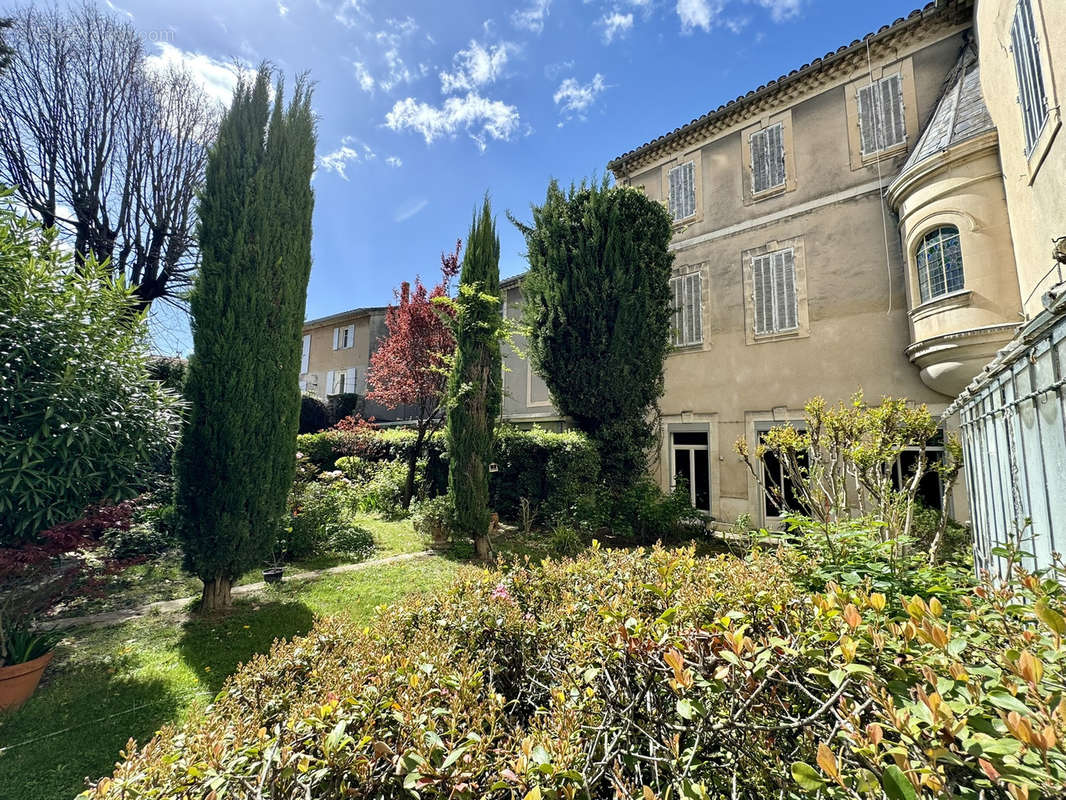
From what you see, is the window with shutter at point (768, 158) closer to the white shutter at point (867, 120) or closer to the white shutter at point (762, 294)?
the white shutter at point (867, 120)

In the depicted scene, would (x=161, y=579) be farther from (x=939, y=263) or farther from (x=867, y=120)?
A: (x=867, y=120)

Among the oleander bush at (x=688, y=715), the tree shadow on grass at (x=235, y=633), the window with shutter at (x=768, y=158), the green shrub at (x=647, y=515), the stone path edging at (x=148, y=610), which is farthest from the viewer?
the window with shutter at (x=768, y=158)

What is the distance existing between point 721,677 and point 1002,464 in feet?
13.1

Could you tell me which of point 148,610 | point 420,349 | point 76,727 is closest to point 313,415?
point 420,349

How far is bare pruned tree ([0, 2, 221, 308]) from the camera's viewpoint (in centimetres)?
1073

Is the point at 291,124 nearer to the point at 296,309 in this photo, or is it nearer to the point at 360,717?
the point at 296,309

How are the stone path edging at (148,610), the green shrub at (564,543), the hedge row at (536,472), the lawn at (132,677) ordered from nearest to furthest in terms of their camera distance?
the lawn at (132,677)
the stone path edging at (148,610)
the green shrub at (564,543)
the hedge row at (536,472)

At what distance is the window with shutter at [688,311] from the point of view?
39.7 feet

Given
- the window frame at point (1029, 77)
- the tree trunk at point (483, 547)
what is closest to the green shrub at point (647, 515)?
the tree trunk at point (483, 547)

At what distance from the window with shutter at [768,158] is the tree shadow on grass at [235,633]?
13.4m

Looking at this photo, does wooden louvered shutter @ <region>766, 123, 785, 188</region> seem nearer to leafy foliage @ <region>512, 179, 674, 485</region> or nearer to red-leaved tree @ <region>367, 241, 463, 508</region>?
leafy foliage @ <region>512, 179, 674, 485</region>

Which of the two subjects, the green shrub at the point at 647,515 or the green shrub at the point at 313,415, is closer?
the green shrub at the point at 647,515

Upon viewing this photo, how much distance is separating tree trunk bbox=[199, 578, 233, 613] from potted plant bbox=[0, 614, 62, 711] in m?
1.49

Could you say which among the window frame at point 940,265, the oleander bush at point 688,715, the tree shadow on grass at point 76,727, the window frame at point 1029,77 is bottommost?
the tree shadow on grass at point 76,727
